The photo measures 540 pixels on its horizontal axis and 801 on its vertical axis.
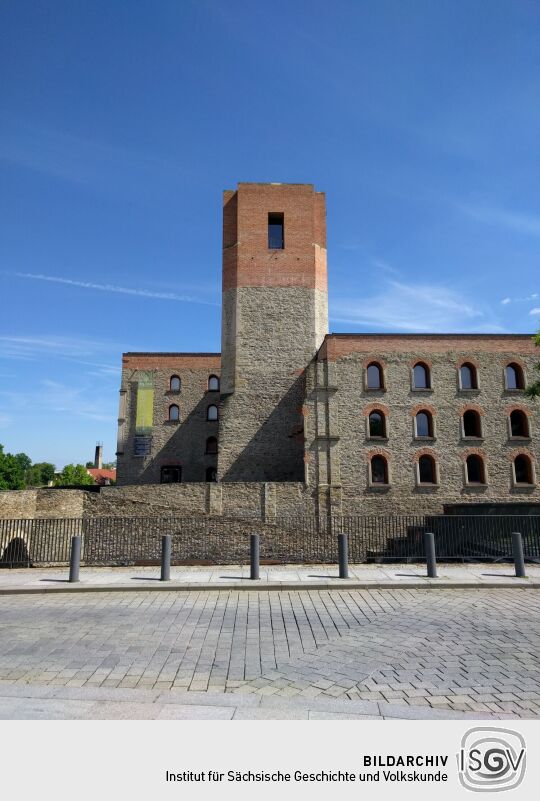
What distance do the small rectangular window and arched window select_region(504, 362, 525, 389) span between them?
14916mm

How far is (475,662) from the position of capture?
5598mm

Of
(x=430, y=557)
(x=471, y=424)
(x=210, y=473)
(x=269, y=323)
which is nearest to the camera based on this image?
(x=430, y=557)

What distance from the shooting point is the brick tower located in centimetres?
2922

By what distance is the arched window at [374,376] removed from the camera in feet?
89.6

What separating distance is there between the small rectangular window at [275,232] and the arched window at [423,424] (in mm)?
Answer: 13213

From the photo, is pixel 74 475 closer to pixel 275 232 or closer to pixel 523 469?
pixel 275 232

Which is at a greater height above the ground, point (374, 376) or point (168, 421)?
point (374, 376)

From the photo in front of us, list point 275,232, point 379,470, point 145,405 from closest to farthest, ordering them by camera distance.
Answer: point 379,470 → point 275,232 → point 145,405

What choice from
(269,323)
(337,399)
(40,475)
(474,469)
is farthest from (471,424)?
(40,475)

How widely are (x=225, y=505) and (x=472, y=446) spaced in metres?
13.3

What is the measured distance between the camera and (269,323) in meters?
30.1

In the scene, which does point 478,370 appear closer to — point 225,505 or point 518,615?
point 225,505
